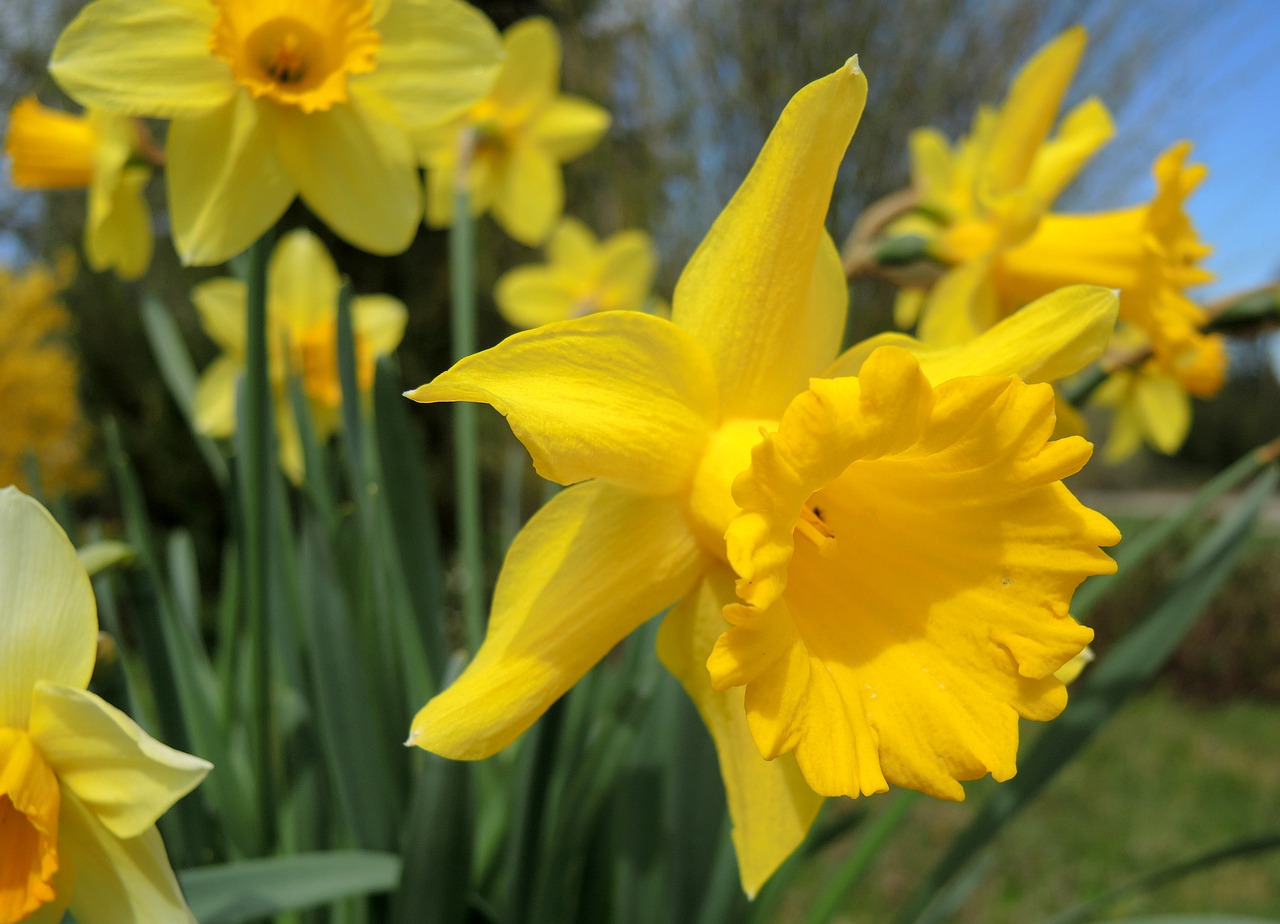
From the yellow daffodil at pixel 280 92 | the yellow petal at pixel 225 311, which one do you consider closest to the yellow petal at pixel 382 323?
the yellow petal at pixel 225 311

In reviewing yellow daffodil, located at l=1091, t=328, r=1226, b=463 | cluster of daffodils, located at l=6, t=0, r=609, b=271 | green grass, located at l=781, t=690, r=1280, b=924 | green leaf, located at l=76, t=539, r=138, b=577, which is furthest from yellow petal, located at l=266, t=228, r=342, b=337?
green grass, located at l=781, t=690, r=1280, b=924

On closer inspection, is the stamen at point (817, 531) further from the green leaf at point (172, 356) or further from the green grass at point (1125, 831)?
the green grass at point (1125, 831)

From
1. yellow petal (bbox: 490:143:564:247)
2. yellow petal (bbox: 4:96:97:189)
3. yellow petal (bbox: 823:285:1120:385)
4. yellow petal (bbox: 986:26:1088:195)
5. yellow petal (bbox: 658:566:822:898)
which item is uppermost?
yellow petal (bbox: 4:96:97:189)

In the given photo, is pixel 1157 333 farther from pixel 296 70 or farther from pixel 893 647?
pixel 296 70

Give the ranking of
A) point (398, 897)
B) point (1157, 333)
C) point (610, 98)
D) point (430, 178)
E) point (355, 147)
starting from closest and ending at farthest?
point (398, 897) → point (355, 147) → point (1157, 333) → point (430, 178) → point (610, 98)

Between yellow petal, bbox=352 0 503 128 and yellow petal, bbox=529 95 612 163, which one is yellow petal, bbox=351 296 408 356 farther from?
yellow petal, bbox=352 0 503 128

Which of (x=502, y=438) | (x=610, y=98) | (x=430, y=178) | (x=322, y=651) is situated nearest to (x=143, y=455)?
(x=502, y=438)

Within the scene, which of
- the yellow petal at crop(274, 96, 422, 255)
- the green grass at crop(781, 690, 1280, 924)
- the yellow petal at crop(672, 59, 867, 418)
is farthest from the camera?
the green grass at crop(781, 690, 1280, 924)

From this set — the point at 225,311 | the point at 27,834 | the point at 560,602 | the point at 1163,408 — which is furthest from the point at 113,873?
the point at 1163,408
